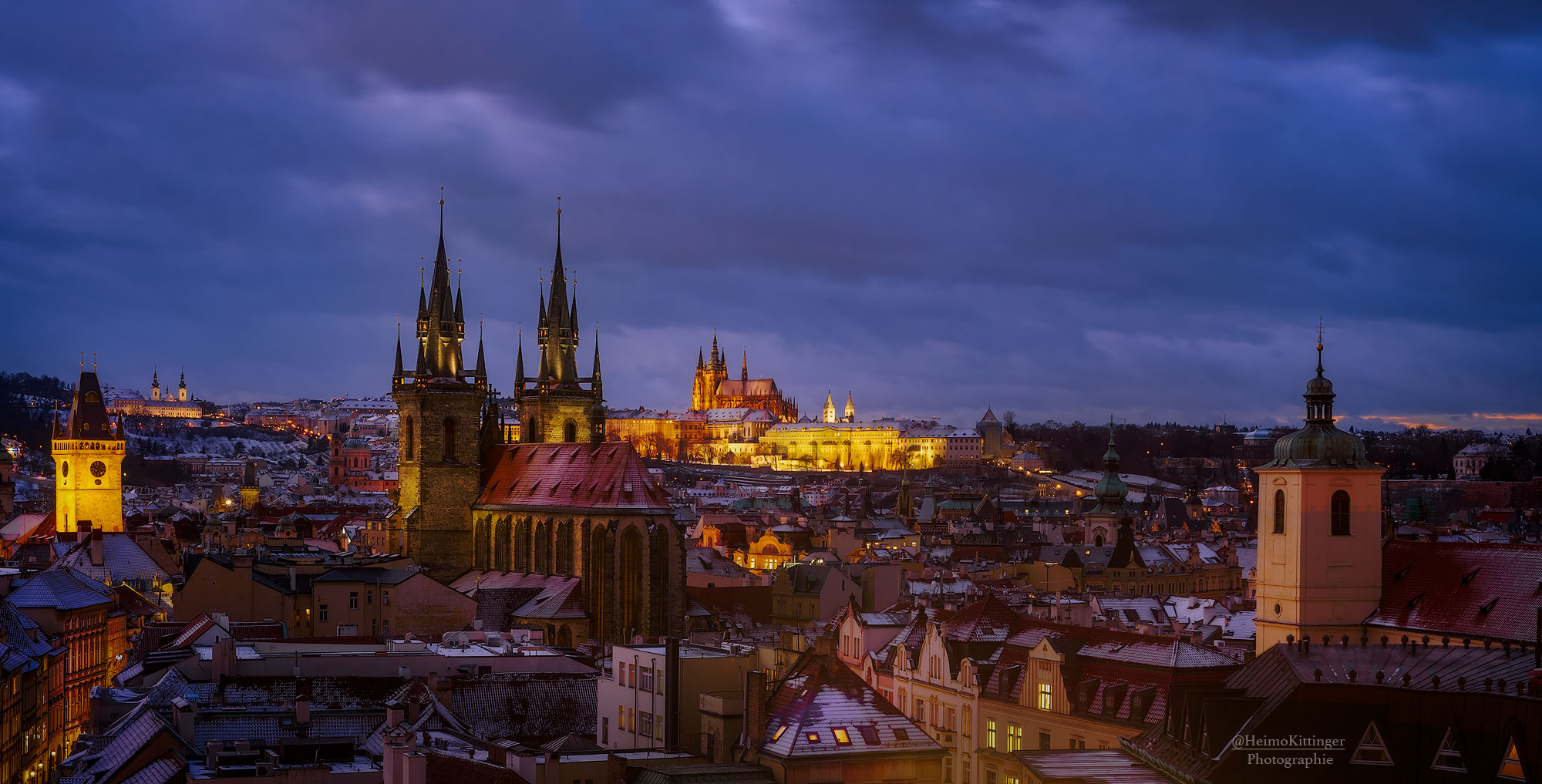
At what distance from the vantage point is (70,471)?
371ft

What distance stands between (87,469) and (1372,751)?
340ft

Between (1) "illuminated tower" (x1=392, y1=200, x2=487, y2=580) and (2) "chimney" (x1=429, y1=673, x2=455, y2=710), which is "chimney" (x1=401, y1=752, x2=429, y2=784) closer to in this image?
(2) "chimney" (x1=429, y1=673, x2=455, y2=710)

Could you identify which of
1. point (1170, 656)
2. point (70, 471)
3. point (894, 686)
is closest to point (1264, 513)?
point (1170, 656)

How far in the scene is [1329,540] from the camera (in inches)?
1630

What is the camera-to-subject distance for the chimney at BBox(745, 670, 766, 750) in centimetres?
3409

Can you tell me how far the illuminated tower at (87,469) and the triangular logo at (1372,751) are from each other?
100337 mm

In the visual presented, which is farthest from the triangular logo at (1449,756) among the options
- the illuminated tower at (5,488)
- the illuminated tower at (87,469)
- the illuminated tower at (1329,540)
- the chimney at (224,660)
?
the illuminated tower at (5,488)

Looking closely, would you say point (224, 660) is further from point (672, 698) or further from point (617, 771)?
point (617, 771)

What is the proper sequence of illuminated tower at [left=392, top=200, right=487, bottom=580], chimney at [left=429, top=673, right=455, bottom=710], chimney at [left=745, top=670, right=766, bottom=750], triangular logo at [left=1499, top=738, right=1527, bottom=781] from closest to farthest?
triangular logo at [left=1499, top=738, right=1527, bottom=781] < chimney at [left=745, top=670, right=766, bottom=750] < chimney at [left=429, top=673, right=455, bottom=710] < illuminated tower at [left=392, top=200, right=487, bottom=580]

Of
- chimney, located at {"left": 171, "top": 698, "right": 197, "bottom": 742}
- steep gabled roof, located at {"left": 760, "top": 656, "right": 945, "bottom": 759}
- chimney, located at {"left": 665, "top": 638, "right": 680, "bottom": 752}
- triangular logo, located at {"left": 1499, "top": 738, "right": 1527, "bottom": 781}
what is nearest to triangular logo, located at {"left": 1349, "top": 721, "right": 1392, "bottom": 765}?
triangular logo, located at {"left": 1499, "top": 738, "right": 1527, "bottom": 781}

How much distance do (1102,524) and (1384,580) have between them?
8168 centimetres

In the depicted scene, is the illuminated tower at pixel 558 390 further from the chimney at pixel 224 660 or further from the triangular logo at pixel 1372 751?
the triangular logo at pixel 1372 751

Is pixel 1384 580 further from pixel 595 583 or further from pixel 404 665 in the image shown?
pixel 595 583

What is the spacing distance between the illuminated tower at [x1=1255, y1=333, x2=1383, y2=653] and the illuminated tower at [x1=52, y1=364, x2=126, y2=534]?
9061 cm
